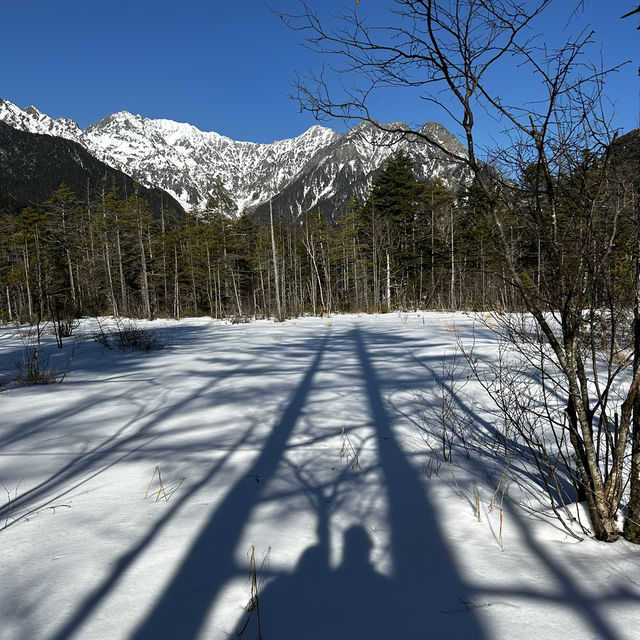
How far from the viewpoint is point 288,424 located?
3156 millimetres

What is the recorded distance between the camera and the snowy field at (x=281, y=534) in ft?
3.99

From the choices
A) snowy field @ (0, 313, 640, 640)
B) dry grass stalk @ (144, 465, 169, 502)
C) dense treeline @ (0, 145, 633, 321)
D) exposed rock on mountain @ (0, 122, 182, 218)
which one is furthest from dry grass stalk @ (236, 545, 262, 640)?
exposed rock on mountain @ (0, 122, 182, 218)

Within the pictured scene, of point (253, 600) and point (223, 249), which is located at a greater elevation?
point (223, 249)

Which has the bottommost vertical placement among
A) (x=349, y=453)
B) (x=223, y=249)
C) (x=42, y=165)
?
(x=349, y=453)

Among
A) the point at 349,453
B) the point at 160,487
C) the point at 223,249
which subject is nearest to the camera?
the point at 160,487

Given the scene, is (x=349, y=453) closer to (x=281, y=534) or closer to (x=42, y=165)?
(x=281, y=534)

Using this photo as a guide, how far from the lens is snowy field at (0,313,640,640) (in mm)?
1216

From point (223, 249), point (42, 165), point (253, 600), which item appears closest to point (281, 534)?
point (253, 600)

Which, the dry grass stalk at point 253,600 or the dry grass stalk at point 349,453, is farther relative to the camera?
the dry grass stalk at point 349,453

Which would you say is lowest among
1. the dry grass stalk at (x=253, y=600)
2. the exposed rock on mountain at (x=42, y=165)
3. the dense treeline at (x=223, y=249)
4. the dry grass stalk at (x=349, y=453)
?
the dry grass stalk at (x=349, y=453)

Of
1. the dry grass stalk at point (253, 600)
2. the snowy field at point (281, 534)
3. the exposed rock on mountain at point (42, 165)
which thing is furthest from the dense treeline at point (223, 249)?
the exposed rock on mountain at point (42, 165)

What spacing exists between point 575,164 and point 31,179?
134 m

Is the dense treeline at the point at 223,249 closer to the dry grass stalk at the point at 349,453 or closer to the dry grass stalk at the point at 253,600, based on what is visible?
the dry grass stalk at the point at 349,453

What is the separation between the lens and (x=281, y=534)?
5.53 ft
